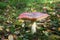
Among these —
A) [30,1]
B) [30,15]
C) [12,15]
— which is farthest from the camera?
[30,1]

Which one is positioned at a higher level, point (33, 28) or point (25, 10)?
point (25, 10)

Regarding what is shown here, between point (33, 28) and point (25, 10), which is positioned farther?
point (25, 10)

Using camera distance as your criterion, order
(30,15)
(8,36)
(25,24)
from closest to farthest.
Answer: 1. (30,15)
2. (8,36)
3. (25,24)

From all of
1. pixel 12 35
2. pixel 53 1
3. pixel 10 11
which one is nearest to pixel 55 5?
pixel 53 1

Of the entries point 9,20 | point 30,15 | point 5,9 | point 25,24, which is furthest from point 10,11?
point 30,15

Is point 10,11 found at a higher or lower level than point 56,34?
higher

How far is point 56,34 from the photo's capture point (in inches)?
118

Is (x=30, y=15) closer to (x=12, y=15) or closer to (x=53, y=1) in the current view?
(x=12, y=15)

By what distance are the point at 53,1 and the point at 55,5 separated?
7.3 inches

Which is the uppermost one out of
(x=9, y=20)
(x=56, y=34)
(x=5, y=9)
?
(x=5, y=9)

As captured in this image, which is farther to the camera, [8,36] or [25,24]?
[25,24]

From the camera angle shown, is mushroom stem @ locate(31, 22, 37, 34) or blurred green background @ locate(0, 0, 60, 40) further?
blurred green background @ locate(0, 0, 60, 40)

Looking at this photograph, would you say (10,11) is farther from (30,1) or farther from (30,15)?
(30,15)

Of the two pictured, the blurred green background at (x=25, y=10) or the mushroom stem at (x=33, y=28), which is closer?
the mushroom stem at (x=33, y=28)
